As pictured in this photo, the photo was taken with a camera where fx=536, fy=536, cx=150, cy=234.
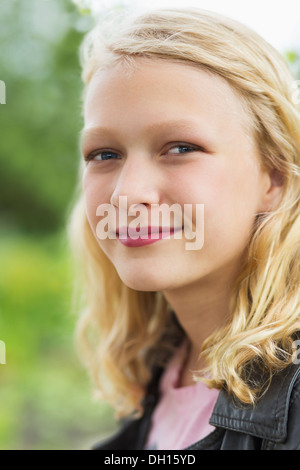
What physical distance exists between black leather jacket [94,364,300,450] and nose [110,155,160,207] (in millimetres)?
475

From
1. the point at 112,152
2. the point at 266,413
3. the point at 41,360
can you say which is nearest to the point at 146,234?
the point at 112,152

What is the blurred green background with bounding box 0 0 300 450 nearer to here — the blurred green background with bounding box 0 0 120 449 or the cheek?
the blurred green background with bounding box 0 0 120 449

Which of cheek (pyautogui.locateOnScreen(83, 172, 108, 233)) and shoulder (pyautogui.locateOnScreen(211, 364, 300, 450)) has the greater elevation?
cheek (pyautogui.locateOnScreen(83, 172, 108, 233))

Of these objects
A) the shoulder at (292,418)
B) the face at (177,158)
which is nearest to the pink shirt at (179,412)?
the shoulder at (292,418)

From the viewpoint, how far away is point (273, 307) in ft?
4.09

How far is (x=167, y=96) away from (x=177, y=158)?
0.45 ft

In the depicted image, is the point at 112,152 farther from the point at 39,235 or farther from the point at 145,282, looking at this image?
the point at 39,235

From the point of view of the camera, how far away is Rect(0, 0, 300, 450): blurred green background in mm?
3248

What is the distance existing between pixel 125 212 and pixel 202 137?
0.79 feet

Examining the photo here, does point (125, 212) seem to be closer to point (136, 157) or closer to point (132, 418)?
point (136, 157)

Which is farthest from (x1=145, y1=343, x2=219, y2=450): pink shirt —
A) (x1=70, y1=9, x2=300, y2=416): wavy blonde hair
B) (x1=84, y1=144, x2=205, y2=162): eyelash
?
(x1=84, y1=144, x2=205, y2=162): eyelash
